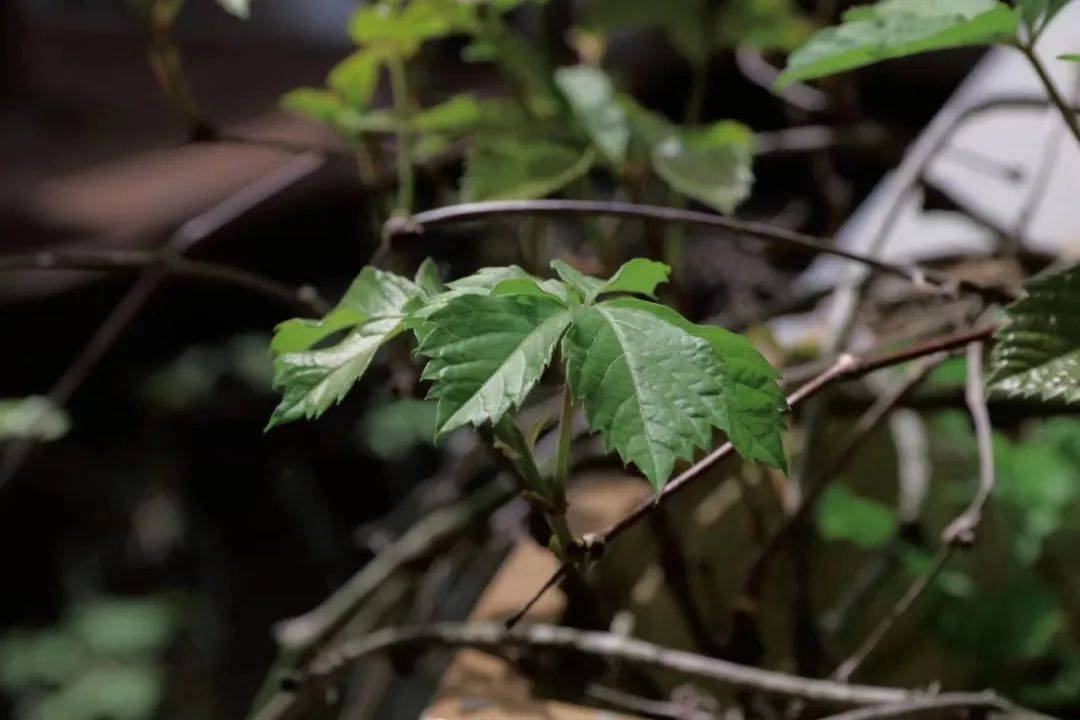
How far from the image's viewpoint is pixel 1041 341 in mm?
434

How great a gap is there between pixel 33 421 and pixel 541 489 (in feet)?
1.80

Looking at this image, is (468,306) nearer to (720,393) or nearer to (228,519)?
(720,393)

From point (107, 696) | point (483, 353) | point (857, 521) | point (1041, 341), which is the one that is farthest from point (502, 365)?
point (107, 696)

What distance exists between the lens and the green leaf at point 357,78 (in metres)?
0.67

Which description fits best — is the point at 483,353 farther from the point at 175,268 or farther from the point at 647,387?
the point at 175,268

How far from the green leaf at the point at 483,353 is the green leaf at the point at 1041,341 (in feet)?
0.74

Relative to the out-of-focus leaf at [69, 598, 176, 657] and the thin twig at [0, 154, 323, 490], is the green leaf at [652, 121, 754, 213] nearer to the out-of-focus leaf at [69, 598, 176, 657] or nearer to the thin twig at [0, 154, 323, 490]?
the thin twig at [0, 154, 323, 490]

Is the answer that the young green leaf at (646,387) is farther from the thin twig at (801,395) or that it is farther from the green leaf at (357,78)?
the green leaf at (357,78)

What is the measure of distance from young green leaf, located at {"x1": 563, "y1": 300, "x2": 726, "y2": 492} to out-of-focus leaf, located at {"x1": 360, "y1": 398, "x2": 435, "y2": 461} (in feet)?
4.52

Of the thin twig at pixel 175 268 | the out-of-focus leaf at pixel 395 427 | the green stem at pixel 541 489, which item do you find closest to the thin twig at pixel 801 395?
the green stem at pixel 541 489

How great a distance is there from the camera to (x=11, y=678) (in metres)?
1.65

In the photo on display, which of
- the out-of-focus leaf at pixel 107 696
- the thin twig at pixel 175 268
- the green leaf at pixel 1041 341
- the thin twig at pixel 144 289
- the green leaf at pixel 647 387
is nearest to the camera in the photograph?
the green leaf at pixel 647 387

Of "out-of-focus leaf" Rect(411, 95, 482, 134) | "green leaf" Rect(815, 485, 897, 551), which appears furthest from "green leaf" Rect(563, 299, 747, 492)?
"green leaf" Rect(815, 485, 897, 551)

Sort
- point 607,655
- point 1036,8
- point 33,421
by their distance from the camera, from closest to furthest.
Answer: point 1036,8
point 607,655
point 33,421
